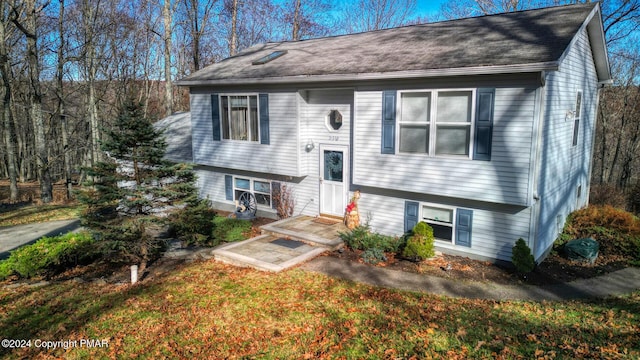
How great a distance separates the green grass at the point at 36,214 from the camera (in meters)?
15.2

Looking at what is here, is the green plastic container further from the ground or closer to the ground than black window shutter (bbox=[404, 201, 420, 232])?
closer to the ground

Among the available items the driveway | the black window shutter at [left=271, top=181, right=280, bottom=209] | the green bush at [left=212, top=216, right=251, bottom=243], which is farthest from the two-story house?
the driveway

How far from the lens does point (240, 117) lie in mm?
13641

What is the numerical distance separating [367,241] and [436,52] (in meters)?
5.09

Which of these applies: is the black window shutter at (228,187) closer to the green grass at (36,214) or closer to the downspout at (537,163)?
the green grass at (36,214)

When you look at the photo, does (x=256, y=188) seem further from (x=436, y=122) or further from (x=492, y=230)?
(x=492, y=230)

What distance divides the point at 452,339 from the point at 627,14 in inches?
845

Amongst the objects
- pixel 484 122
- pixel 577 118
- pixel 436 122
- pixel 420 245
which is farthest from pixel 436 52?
pixel 577 118

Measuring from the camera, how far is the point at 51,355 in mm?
5801

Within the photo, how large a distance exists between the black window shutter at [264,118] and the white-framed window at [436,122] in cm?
459

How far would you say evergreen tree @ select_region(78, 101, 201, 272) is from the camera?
842cm

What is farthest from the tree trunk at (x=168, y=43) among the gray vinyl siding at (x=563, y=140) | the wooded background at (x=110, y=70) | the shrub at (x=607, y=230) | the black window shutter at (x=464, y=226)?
the shrub at (x=607, y=230)

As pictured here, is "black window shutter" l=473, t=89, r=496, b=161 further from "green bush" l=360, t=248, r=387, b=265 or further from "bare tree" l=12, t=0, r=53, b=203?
"bare tree" l=12, t=0, r=53, b=203

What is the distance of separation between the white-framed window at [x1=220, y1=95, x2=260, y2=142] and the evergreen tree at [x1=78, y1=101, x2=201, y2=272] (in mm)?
4618
